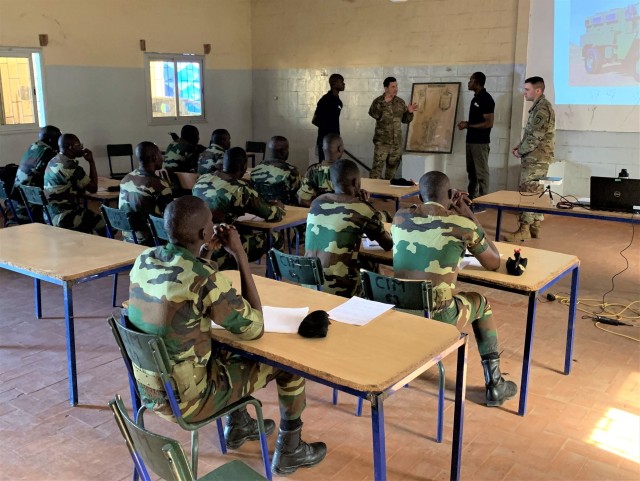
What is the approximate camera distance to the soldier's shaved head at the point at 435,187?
3037mm

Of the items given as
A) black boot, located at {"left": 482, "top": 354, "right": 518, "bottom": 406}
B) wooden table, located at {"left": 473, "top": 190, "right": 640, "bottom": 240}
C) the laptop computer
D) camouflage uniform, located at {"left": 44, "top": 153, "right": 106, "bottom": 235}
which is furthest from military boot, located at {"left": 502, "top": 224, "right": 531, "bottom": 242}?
camouflage uniform, located at {"left": 44, "top": 153, "right": 106, "bottom": 235}

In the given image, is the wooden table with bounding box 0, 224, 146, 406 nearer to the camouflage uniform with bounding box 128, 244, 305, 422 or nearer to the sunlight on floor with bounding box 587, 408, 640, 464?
the camouflage uniform with bounding box 128, 244, 305, 422

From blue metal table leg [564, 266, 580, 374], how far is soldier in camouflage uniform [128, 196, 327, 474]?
6.57ft

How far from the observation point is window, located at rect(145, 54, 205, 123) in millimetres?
10031

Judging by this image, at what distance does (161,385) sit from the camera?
2.27m

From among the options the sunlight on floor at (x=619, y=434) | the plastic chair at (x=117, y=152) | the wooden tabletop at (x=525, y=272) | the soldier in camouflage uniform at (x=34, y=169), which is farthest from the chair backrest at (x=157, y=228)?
the plastic chair at (x=117, y=152)

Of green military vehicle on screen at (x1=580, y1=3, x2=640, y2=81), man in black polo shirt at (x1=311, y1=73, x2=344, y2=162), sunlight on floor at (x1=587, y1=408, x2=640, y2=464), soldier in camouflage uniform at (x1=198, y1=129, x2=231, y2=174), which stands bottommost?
sunlight on floor at (x1=587, y1=408, x2=640, y2=464)

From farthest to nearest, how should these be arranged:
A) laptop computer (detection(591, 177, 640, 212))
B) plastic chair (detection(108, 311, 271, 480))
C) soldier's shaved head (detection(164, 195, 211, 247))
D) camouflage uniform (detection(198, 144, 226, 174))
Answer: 1. camouflage uniform (detection(198, 144, 226, 174))
2. laptop computer (detection(591, 177, 640, 212))
3. soldier's shaved head (detection(164, 195, 211, 247))
4. plastic chair (detection(108, 311, 271, 480))

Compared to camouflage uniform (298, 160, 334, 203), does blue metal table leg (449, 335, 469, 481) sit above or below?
below

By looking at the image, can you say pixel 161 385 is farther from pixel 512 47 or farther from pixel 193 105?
pixel 193 105

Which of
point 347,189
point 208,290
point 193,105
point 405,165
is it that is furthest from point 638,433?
point 193,105

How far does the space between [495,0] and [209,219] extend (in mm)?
7342

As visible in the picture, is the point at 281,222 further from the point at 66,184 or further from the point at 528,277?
the point at 66,184

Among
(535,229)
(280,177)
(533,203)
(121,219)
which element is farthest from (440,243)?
(535,229)
